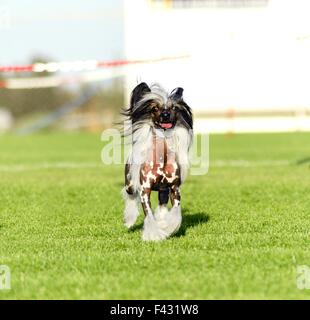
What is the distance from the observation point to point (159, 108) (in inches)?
316

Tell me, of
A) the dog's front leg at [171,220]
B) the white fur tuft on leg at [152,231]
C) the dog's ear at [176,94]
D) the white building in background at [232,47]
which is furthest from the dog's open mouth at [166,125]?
the white building in background at [232,47]

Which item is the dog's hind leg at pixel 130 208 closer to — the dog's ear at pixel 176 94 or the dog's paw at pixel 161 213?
the dog's paw at pixel 161 213

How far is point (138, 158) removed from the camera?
323 inches

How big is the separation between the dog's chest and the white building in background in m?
37.2

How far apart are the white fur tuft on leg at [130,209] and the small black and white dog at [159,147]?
0.71 meters

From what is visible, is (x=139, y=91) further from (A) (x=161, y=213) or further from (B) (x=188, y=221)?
(B) (x=188, y=221)

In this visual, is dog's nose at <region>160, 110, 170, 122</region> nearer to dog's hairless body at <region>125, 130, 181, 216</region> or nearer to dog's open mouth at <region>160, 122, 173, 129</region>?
dog's open mouth at <region>160, 122, 173, 129</region>

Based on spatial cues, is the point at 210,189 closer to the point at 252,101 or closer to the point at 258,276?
the point at 258,276

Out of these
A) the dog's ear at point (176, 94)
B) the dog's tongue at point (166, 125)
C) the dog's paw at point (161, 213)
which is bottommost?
the dog's paw at point (161, 213)

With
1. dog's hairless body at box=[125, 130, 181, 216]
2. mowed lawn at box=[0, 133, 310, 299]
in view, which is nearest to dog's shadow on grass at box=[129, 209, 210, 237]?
mowed lawn at box=[0, 133, 310, 299]

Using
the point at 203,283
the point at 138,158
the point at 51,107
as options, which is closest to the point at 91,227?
the point at 138,158

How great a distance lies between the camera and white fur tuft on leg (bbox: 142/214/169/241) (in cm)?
802

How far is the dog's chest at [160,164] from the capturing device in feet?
26.6

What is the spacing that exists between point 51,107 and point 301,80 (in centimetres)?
2274
